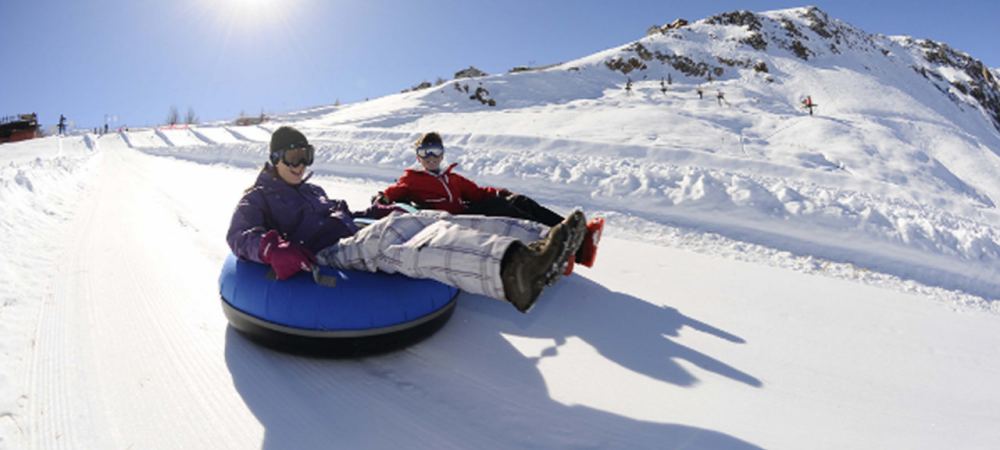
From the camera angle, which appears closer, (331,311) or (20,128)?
(331,311)

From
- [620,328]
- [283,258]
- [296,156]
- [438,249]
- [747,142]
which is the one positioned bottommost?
[620,328]

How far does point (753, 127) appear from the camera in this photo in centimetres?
1398

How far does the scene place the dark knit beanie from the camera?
8.67 ft

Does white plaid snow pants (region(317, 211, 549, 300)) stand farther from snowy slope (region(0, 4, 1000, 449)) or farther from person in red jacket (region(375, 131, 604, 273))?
person in red jacket (region(375, 131, 604, 273))

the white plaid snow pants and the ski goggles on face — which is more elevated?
the ski goggles on face

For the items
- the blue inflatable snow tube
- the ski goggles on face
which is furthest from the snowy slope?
the ski goggles on face

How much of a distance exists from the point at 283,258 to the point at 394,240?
1.53 feet

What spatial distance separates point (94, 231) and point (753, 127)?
15115 millimetres

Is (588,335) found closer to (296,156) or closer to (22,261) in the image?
(296,156)

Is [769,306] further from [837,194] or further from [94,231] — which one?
[94,231]

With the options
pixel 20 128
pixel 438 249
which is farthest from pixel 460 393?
pixel 20 128

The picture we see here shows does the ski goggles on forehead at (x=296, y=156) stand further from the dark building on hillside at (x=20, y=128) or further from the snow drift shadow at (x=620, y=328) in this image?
the dark building on hillside at (x=20, y=128)

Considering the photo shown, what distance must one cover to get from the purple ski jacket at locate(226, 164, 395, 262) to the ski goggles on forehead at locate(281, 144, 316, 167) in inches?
4.3

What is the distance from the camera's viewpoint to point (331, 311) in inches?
79.3
